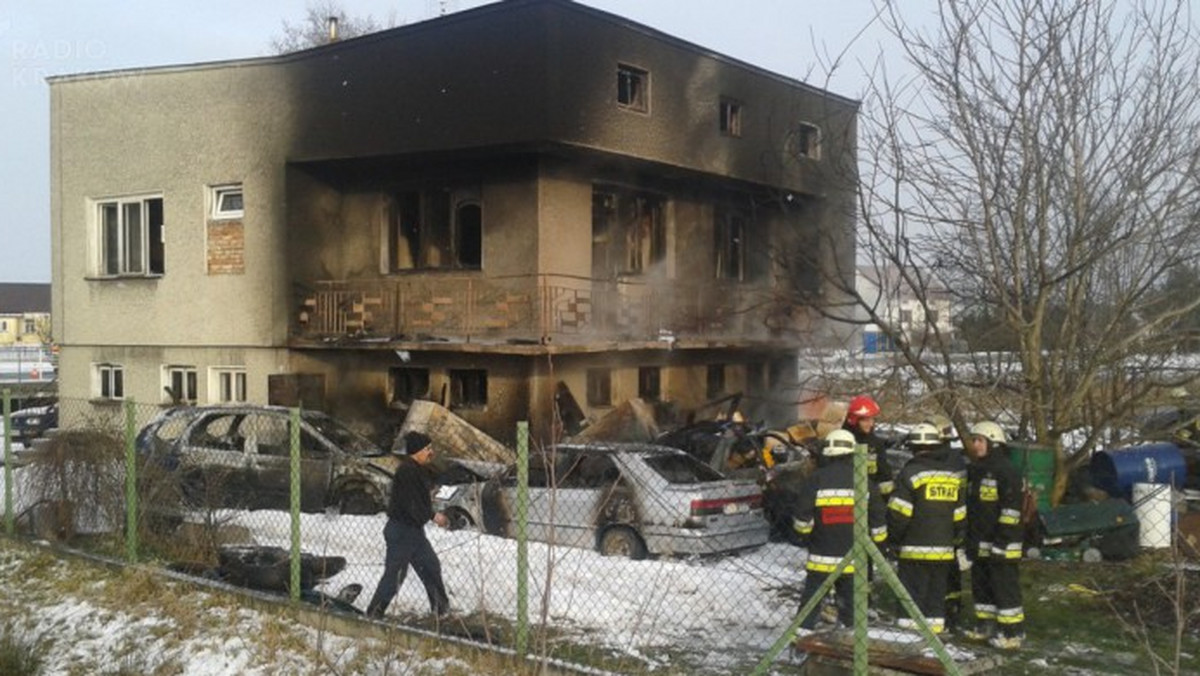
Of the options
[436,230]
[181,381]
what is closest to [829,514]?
[436,230]

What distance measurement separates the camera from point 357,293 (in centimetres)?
1816

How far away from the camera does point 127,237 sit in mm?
20594

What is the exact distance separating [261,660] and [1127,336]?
30.2ft

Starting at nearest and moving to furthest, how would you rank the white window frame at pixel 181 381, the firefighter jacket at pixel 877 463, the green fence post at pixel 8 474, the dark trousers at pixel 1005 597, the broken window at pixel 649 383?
1. the dark trousers at pixel 1005 597
2. the firefighter jacket at pixel 877 463
3. the green fence post at pixel 8 474
4. the broken window at pixel 649 383
5. the white window frame at pixel 181 381

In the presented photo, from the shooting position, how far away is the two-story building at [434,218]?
54.2ft

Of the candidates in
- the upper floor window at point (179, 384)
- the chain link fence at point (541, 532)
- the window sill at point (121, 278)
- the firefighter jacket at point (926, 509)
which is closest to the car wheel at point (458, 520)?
the chain link fence at point (541, 532)

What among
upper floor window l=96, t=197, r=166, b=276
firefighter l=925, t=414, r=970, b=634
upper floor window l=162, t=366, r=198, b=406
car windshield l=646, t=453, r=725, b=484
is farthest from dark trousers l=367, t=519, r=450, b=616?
upper floor window l=96, t=197, r=166, b=276

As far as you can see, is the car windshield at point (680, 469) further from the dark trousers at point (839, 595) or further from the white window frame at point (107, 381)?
the white window frame at point (107, 381)

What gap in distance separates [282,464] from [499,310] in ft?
15.7

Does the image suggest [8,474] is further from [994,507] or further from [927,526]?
[994,507]

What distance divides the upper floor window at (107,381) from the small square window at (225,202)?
3845 millimetres

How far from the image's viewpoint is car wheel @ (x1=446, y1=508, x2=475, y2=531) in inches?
484

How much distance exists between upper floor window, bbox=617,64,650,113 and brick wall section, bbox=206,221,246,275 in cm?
685

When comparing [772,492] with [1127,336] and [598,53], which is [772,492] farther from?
[598,53]
